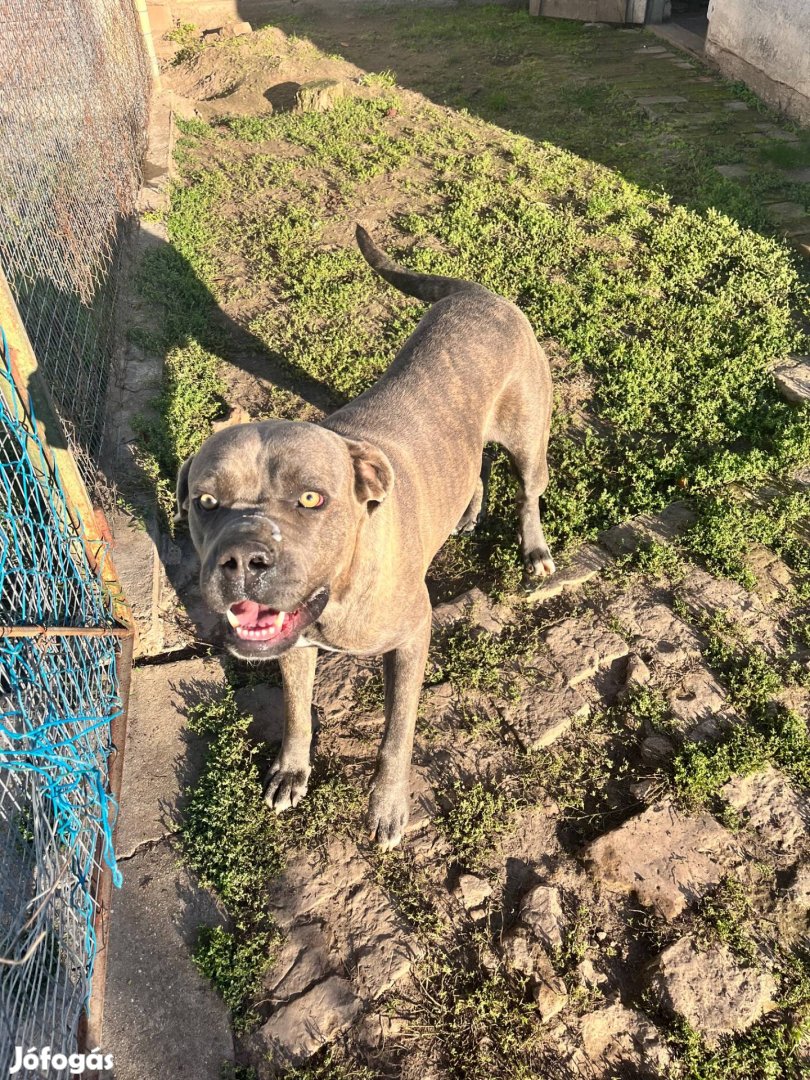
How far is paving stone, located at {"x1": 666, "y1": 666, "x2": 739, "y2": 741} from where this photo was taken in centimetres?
361

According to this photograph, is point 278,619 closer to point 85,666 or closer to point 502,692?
point 85,666

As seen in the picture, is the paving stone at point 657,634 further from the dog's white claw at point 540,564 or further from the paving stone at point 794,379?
the paving stone at point 794,379

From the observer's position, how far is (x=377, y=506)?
3.01 m

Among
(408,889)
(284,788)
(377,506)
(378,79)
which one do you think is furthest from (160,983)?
(378,79)

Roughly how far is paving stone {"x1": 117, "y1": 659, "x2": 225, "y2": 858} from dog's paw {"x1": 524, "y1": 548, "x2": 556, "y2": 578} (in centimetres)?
183

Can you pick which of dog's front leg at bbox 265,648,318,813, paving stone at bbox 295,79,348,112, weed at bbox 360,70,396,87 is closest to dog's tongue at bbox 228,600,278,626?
dog's front leg at bbox 265,648,318,813

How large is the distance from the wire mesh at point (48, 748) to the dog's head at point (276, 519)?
2.19 ft

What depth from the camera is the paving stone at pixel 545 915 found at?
9.61 ft

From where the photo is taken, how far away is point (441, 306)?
421 centimetres

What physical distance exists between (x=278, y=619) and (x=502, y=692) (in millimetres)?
1589

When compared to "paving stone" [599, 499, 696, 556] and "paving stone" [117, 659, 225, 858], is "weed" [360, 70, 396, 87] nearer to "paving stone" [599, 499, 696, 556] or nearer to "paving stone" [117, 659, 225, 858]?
"paving stone" [599, 499, 696, 556]

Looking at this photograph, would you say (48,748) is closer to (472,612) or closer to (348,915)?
(348,915)

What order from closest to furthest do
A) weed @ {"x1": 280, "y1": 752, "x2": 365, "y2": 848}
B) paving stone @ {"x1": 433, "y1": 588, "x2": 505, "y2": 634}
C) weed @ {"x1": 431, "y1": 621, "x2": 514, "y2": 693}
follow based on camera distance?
weed @ {"x1": 280, "y1": 752, "x2": 365, "y2": 848}
weed @ {"x1": 431, "y1": 621, "x2": 514, "y2": 693}
paving stone @ {"x1": 433, "y1": 588, "x2": 505, "y2": 634}

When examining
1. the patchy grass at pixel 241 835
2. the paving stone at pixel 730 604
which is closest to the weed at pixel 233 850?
the patchy grass at pixel 241 835
